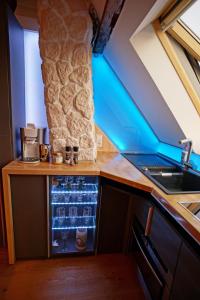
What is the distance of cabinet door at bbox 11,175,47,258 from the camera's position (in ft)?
4.74

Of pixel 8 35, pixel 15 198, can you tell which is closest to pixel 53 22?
pixel 8 35

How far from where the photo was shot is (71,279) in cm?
148

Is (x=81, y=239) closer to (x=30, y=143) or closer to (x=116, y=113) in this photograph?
(x=30, y=143)

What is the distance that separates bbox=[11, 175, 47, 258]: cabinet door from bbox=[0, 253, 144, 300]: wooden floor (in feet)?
0.47

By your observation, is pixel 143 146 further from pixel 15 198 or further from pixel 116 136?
pixel 15 198

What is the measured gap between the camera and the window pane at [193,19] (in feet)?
3.89

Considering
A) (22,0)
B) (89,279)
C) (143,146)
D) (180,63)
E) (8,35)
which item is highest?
(22,0)

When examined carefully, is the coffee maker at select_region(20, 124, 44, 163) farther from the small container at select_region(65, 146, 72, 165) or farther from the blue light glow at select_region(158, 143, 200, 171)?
the blue light glow at select_region(158, 143, 200, 171)

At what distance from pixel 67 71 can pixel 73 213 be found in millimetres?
1404

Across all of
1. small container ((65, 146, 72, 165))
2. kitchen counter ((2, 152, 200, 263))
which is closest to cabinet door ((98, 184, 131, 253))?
kitchen counter ((2, 152, 200, 263))

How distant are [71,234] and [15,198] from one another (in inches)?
31.2

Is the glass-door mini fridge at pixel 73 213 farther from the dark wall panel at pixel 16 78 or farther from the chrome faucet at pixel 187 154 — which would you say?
the chrome faucet at pixel 187 154

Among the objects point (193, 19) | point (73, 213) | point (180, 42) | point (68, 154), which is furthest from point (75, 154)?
point (193, 19)

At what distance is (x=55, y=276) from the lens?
1.50 meters
